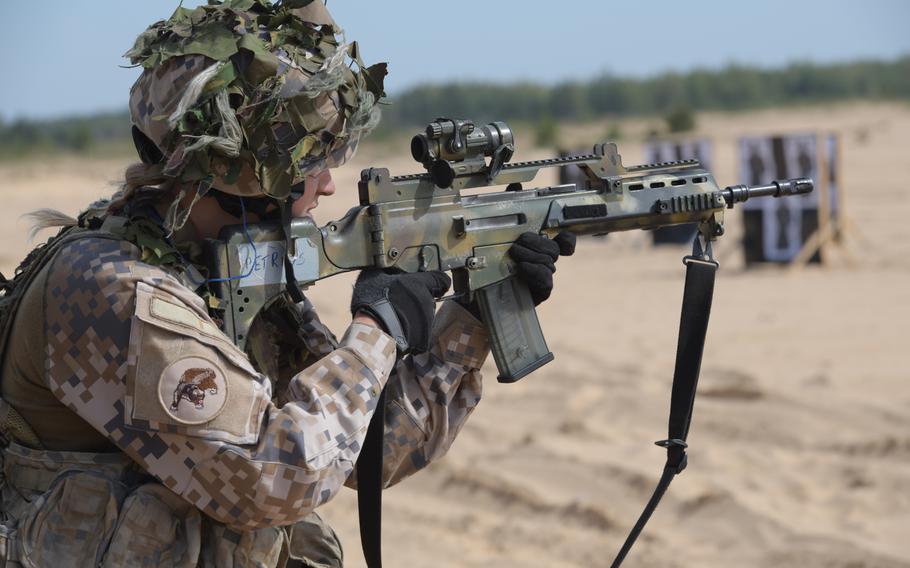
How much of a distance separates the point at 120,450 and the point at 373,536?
0.86m

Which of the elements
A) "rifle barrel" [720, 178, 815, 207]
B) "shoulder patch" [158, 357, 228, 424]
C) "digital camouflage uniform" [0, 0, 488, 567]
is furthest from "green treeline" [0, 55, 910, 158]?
"shoulder patch" [158, 357, 228, 424]

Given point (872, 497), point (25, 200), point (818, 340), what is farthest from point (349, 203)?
point (872, 497)

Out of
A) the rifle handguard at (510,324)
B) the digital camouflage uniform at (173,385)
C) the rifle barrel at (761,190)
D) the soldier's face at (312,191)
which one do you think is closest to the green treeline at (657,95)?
the rifle barrel at (761,190)

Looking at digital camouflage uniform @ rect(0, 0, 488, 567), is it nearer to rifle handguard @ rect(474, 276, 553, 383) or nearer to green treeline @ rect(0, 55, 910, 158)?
rifle handguard @ rect(474, 276, 553, 383)

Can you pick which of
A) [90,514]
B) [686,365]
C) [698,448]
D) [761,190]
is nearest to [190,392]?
[90,514]

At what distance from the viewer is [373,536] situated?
3.36 metres

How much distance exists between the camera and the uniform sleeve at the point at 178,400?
2.51 metres

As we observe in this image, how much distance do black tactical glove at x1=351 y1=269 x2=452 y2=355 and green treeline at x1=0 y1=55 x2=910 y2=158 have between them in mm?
56854

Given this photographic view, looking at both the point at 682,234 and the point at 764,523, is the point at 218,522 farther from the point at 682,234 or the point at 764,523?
the point at 682,234

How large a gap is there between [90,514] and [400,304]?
34.1 inches

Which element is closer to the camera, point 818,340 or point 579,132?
point 818,340

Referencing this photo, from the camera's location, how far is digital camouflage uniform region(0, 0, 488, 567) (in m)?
2.53

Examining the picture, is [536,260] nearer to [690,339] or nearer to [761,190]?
[690,339]

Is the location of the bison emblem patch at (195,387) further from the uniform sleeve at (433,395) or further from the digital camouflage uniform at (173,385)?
the uniform sleeve at (433,395)
